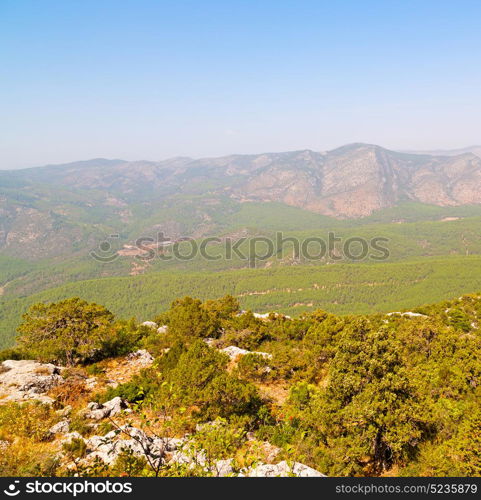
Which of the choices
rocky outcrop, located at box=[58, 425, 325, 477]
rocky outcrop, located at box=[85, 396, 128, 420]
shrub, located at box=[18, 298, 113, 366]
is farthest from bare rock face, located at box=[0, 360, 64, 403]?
rocky outcrop, located at box=[58, 425, 325, 477]

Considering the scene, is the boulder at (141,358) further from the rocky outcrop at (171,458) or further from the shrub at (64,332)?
the rocky outcrop at (171,458)

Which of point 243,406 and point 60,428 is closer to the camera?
point 60,428

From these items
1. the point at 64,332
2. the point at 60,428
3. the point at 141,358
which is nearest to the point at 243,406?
the point at 60,428

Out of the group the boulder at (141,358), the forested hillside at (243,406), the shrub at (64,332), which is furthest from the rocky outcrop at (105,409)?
the shrub at (64,332)

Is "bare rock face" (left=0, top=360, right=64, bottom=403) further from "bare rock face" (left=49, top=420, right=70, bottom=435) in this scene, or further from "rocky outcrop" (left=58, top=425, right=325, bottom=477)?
"rocky outcrop" (left=58, top=425, right=325, bottom=477)

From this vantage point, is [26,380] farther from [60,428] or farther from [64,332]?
[60,428]

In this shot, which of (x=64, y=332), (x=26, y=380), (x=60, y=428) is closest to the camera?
(x=60, y=428)

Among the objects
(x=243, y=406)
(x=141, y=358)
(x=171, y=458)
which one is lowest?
(x=141, y=358)
